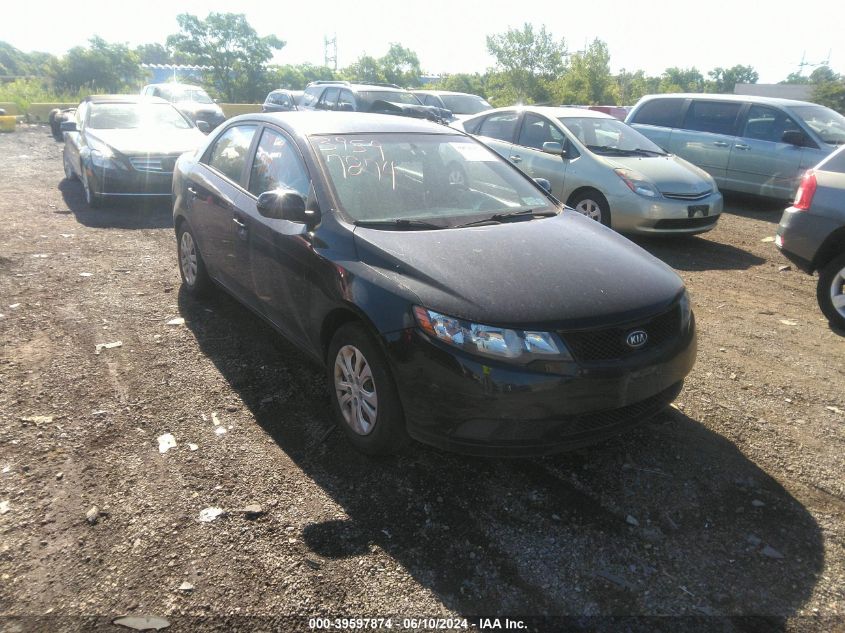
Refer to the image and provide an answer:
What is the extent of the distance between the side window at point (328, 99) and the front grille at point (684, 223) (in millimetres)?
10263

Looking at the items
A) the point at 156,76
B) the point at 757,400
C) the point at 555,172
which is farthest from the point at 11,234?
the point at 156,76

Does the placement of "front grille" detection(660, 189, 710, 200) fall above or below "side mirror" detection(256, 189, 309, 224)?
below

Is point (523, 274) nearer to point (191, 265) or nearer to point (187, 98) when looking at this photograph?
point (191, 265)

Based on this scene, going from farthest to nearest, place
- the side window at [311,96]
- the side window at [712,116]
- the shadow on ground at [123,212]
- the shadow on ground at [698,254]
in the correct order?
the side window at [311,96], the side window at [712,116], the shadow on ground at [123,212], the shadow on ground at [698,254]

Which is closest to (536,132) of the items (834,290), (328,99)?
(834,290)

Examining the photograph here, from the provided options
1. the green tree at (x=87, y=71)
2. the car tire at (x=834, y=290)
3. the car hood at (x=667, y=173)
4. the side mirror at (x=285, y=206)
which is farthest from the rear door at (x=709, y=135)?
the green tree at (x=87, y=71)

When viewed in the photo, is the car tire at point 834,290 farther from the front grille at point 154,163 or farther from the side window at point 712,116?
the front grille at point 154,163

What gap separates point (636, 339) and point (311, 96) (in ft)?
50.8

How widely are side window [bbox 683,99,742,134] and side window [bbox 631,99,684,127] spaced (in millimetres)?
221

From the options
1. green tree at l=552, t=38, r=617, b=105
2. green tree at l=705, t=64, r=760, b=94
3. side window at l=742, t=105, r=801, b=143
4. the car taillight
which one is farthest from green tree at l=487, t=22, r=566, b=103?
green tree at l=705, t=64, r=760, b=94

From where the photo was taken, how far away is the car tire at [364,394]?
10.2 ft

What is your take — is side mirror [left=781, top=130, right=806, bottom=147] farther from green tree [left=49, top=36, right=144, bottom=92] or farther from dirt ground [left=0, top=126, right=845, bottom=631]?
green tree [left=49, top=36, right=144, bottom=92]

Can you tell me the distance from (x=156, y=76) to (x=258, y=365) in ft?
209

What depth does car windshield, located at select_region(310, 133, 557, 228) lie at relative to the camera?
3754 millimetres
